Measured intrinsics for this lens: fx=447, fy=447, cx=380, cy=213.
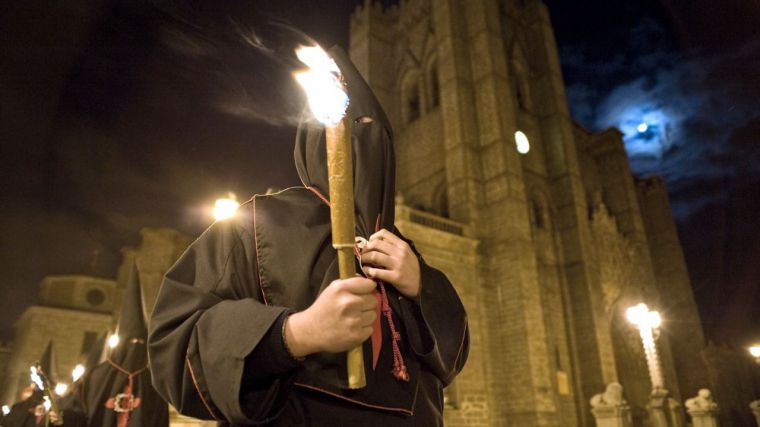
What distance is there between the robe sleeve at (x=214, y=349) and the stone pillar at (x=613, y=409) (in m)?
7.72

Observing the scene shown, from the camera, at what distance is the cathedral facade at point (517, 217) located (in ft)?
47.1

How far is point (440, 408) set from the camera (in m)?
1.42

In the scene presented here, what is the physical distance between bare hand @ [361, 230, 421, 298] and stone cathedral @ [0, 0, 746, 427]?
41.0 feet

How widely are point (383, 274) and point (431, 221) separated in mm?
13743

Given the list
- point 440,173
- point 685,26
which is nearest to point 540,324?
point 440,173

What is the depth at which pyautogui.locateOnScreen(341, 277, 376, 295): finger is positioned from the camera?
0.91 m

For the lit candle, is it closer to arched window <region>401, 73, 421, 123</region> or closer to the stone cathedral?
the stone cathedral

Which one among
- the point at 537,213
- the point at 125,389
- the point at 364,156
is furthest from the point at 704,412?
the point at 537,213

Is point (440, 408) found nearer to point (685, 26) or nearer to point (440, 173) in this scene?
point (685, 26)

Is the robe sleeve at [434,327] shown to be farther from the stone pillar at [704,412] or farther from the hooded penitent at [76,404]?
the stone pillar at [704,412]

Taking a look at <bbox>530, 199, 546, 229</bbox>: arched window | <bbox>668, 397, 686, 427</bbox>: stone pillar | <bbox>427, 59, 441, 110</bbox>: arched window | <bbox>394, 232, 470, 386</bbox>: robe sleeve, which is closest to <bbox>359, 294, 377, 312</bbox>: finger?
<bbox>394, 232, 470, 386</bbox>: robe sleeve

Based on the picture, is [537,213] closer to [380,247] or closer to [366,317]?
[380,247]

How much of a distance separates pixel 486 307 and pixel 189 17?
1412cm

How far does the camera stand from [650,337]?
709cm
